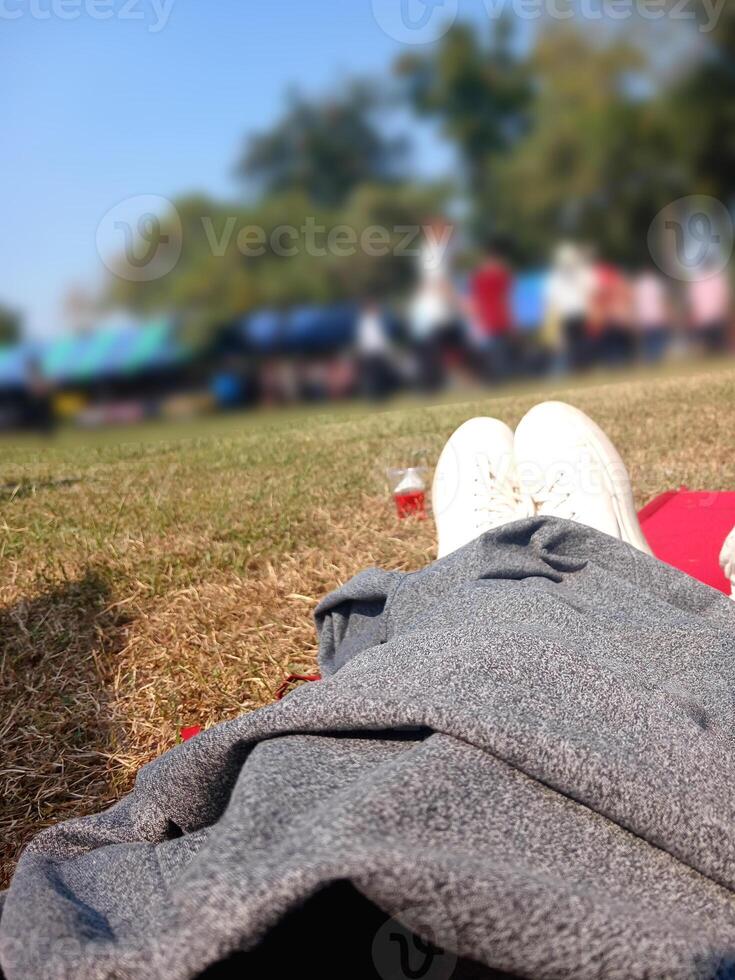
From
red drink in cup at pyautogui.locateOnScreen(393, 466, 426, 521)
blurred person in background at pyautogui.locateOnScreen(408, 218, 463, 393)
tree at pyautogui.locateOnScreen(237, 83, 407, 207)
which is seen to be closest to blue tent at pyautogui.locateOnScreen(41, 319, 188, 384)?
tree at pyautogui.locateOnScreen(237, 83, 407, 207)

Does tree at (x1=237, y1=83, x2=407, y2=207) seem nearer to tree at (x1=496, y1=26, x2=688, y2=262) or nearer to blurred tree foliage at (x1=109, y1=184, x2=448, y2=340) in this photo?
blurred tree foliage at (x1=109, y1=184, x2=448, y2=340)

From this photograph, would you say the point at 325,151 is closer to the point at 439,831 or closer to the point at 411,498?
the point at 411,498

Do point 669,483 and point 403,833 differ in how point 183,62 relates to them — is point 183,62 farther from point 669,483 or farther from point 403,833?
point 669,483

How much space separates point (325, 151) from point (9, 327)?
495mm

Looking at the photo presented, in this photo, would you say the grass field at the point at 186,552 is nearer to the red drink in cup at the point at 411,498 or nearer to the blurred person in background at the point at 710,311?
the red drink in cup at the point at 411,498

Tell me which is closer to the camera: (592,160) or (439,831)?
(439,831)

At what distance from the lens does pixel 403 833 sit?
39cm

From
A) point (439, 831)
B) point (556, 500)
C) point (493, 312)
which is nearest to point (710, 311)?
point (493, 312)

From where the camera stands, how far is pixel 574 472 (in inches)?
44.5

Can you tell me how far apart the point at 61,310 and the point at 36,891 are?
0.90m

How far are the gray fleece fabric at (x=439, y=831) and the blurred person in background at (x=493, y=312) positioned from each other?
2.36 feet

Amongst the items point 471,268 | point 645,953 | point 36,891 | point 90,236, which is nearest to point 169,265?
point 90,236

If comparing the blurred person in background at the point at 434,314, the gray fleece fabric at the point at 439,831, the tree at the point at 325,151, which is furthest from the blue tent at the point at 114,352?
the gray fleece fabric at the point at 439,831

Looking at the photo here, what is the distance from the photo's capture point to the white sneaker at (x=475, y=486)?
1.10 m
